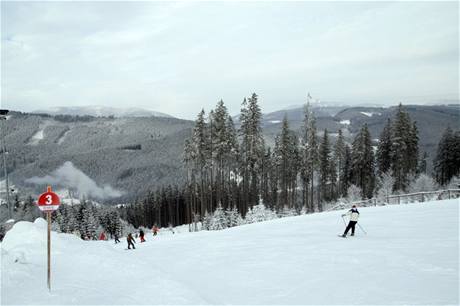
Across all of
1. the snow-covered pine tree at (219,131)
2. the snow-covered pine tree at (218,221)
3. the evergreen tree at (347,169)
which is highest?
the snow-covered pine tree at (219,131)

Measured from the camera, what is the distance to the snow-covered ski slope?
9414 mm

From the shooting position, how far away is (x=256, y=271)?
13680 mm

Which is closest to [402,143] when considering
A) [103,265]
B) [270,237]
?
[270,237]

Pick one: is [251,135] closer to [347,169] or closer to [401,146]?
[401,146]

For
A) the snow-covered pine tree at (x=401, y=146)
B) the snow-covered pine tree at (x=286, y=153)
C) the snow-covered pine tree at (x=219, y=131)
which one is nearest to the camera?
the snow-covered pine tree at (x=219, y=131)

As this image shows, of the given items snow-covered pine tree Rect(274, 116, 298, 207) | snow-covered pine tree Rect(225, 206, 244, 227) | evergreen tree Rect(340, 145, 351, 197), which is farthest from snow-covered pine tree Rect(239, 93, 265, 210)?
evergreen tree Rect(340, 145, 351, 197)

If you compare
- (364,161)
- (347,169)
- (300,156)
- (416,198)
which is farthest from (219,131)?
(347,169)

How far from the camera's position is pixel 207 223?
4616 cm

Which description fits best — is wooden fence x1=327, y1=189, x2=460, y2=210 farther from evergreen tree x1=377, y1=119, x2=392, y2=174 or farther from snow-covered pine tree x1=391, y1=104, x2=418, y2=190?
evergreen tree x1=377, y1=119, x2=392, y2=174

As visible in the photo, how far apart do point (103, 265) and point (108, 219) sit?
93487 millimetres

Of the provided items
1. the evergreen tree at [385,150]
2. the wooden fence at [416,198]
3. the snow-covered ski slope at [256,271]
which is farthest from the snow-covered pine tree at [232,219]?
the evergreen tree at [385,150]

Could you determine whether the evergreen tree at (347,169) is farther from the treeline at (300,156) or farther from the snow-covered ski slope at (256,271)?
the snow-covered ski slope at (256,271)

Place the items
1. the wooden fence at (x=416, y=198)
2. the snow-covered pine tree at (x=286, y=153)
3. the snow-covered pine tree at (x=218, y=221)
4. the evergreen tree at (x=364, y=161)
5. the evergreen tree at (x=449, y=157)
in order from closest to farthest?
the wooden fence at (x=416, y=198) → the snow-covered pine tree at (x=218, y=221) → the snow-covered pine tree at (x=286, y=153) → the evergreen tree at (x=449, y=157) → the evergreen tree at (x=364, y=161)

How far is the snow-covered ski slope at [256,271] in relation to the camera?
371 inches
